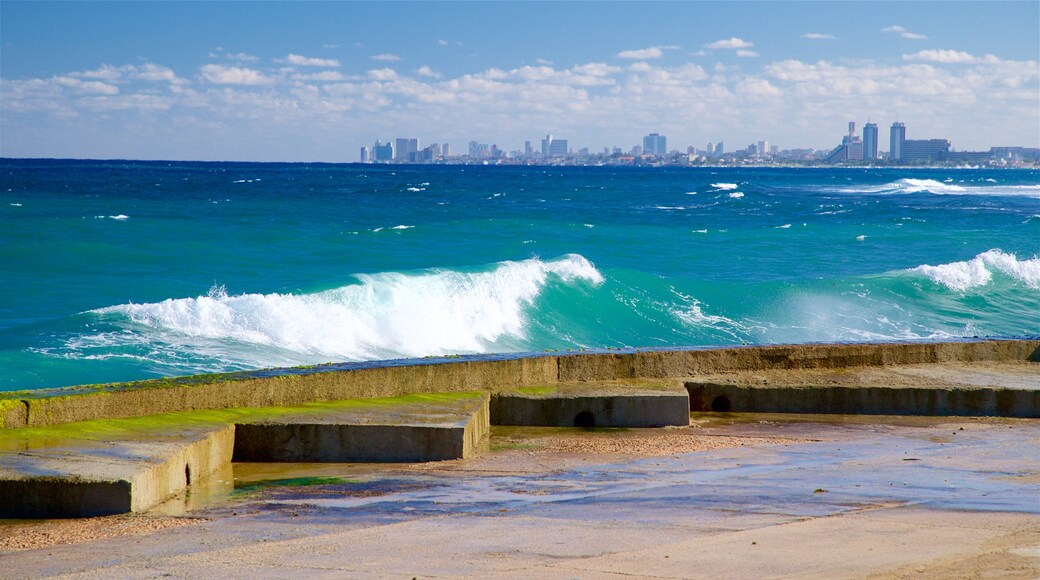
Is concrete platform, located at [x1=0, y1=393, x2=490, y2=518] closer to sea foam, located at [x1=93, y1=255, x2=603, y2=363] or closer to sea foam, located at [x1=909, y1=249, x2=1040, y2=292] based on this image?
sea foam, located at [x1=93, y1=255, x2=603, y2=363]

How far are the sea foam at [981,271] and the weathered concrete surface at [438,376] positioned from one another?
654 inches

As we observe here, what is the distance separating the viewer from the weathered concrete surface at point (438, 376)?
7645 millimetres

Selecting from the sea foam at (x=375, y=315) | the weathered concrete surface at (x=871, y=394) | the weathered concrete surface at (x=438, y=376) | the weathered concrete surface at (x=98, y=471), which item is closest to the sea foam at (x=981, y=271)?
the sea foam at (x=375, y=315)

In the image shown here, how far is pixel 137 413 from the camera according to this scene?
25.8ft

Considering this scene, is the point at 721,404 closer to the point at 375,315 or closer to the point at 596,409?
the point at 596,409

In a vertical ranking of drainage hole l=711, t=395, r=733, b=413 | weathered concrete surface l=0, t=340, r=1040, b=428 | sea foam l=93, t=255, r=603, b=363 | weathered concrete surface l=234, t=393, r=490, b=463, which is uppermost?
weathered concrete surface l=0, t=340, r=1040, b=428

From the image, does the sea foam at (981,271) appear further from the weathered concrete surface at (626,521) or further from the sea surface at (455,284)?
the weathered concrete surface at (626,521)

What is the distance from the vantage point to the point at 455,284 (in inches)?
906

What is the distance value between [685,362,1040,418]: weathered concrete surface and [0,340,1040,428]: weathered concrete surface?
0.37 meters

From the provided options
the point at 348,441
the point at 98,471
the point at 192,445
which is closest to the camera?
the point at 98,471

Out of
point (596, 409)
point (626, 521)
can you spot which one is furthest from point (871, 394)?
point (626, 521)

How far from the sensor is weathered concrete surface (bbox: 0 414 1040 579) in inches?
182

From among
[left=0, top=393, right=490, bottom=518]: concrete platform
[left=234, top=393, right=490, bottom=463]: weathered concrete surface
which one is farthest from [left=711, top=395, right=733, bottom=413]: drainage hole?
[left=234, top=393, right=490, bottom=463]: weathered concrete surface

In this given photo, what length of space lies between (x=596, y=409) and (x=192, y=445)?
3.50m
